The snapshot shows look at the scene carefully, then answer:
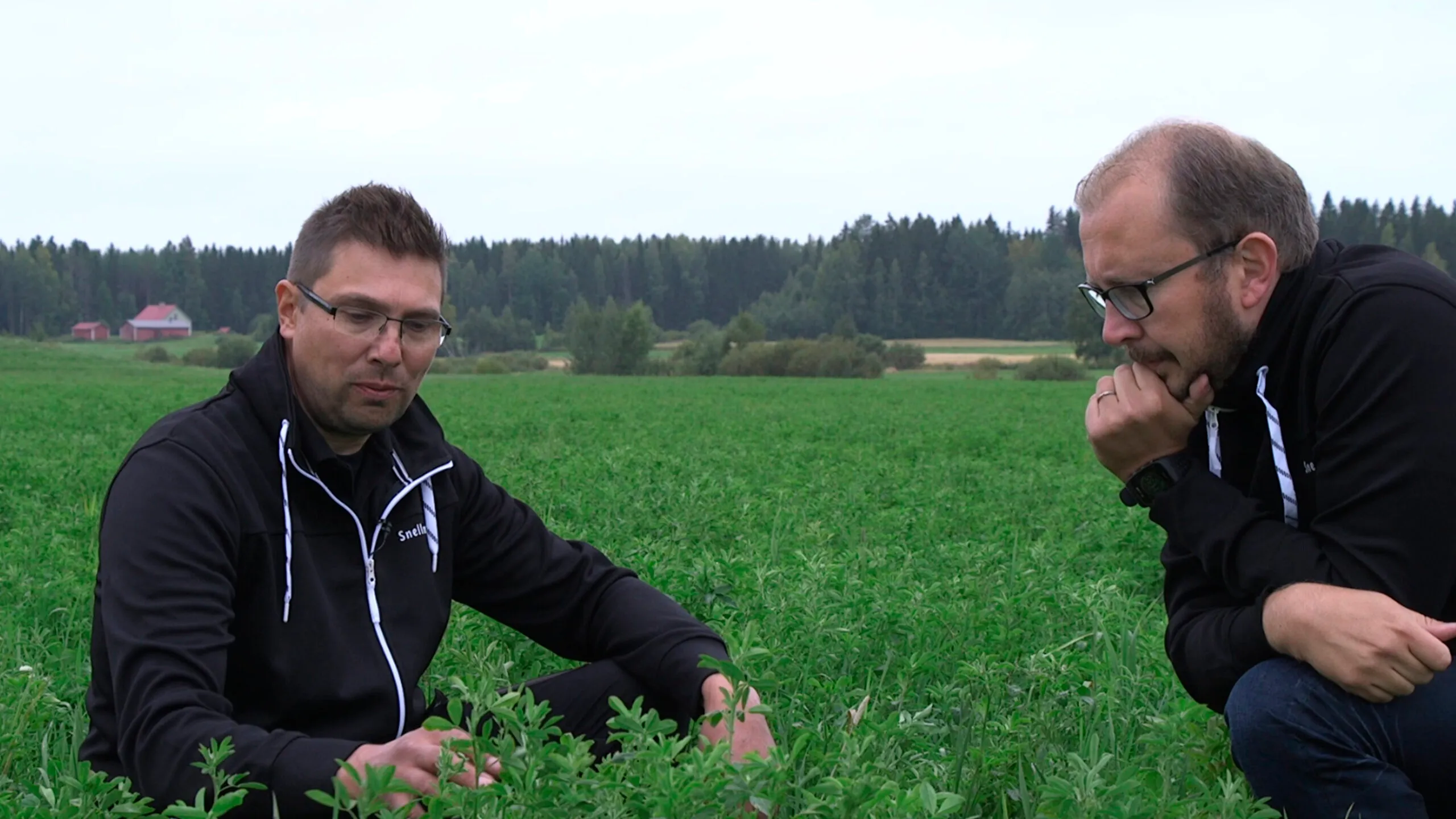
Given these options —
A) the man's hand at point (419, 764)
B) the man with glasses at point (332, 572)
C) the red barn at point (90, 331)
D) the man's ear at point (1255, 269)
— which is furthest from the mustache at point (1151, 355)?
the red barn at point (90, 331)

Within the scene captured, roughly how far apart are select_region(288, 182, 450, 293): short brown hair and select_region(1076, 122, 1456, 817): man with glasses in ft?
5.61

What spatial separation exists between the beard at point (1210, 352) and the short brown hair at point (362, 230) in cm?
186

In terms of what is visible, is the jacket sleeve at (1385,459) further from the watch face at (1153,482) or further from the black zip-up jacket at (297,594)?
the black zip-up jacket at (297,594)

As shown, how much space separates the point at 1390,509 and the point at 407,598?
7.83ft

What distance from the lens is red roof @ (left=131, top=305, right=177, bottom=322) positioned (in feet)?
407

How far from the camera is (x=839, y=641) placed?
14.6 feet

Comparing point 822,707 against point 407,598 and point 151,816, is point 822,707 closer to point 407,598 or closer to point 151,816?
point 407,598

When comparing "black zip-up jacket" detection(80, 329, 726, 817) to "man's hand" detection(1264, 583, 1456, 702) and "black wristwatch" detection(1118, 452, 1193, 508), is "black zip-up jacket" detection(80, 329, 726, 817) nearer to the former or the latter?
"black wristwatch" detection(1118, 452, 1193, 508)

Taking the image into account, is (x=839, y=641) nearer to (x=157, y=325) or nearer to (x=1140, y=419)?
(x=1140, y=419)

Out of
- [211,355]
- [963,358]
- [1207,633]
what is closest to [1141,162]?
[1207,633]

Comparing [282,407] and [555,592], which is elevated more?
[282,407]

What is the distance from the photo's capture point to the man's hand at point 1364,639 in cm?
261

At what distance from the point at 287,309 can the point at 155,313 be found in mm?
133127

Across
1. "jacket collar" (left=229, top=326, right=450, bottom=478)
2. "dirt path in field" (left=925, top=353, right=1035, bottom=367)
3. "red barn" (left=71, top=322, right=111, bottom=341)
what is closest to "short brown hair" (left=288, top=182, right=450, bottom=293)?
"jacket collar" (left=229, top=326, right=450, bottom=478)
